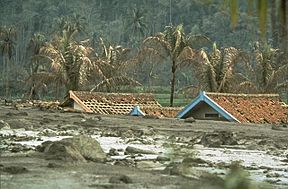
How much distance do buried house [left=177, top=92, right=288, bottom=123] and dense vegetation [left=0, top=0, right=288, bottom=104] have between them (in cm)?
180

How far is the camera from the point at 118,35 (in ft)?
355

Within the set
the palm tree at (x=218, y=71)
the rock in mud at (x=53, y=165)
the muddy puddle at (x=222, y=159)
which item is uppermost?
the palm tree at (x=218, y=71)

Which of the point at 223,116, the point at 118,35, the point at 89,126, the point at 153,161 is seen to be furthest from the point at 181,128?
the point at 118,35

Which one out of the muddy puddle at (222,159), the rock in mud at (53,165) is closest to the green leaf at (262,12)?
the muddy puddle at (222,159)

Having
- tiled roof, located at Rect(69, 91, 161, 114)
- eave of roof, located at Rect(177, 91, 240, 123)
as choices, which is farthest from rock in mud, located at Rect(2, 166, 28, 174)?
tiled roof, located at Rect(69, 91, 161, 114)

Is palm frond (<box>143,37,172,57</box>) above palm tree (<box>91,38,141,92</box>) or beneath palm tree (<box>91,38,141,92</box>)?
above

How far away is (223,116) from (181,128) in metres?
6.36

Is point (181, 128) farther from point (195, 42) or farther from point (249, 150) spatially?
point (195, 42)

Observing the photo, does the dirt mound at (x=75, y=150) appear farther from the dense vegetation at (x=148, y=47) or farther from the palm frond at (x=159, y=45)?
the palm frond at (x=159, y=45)

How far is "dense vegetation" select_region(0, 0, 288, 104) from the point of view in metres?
1.81

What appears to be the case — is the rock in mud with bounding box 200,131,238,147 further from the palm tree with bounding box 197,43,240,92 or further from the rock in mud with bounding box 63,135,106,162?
the palm tree with bounding box 197,43,240,92

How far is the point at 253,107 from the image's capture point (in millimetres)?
28141

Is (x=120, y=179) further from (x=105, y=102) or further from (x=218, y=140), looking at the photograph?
(x=105, y=102)

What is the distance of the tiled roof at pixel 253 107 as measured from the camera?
27.3 m
